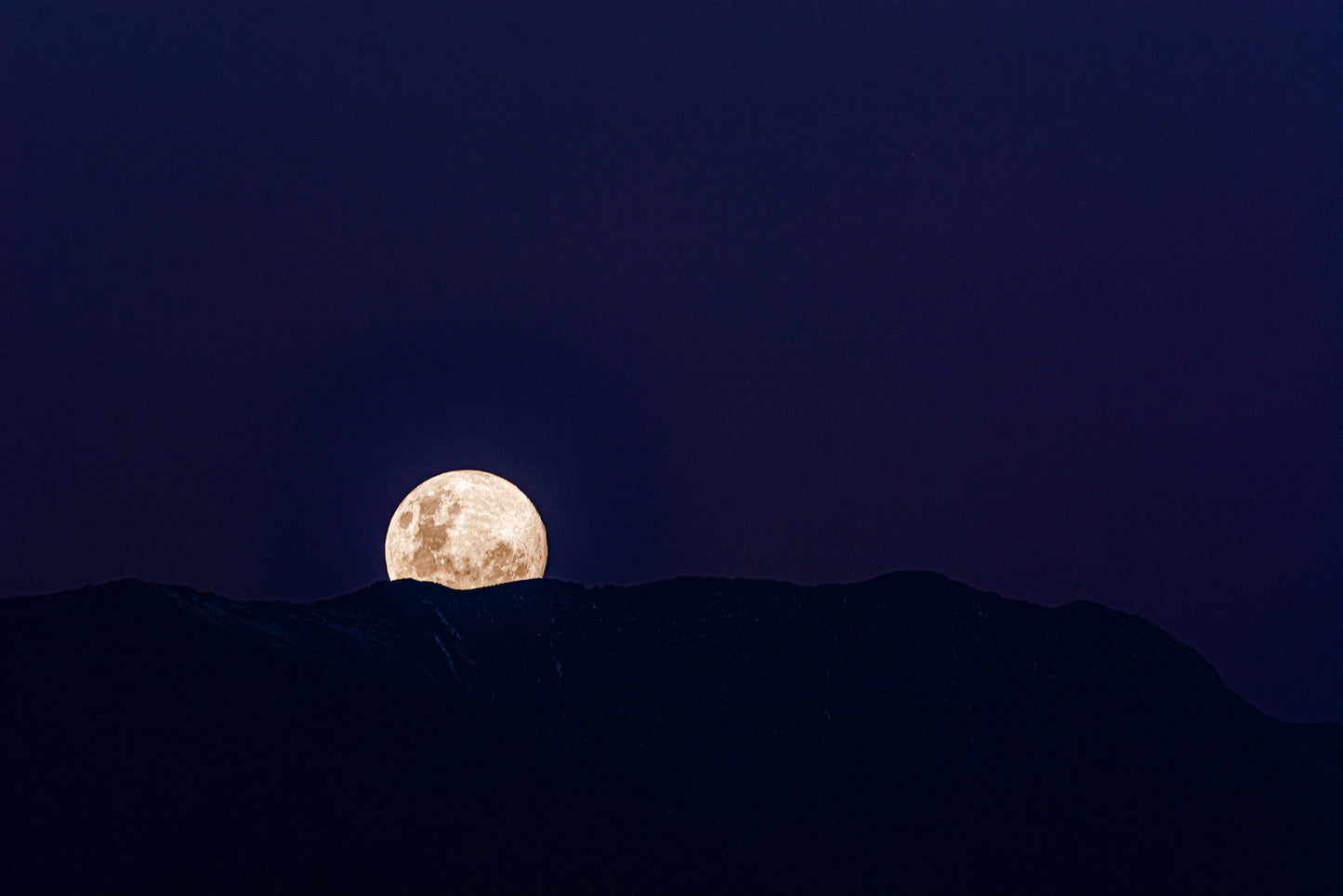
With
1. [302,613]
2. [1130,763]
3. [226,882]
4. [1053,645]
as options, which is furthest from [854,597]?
[226,882]

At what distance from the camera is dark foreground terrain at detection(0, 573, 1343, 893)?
126 feet

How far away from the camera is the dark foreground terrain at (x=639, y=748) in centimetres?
3841

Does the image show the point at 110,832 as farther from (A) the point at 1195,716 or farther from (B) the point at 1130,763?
(A) the point at 1195,716

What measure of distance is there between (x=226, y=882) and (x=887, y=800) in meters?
26.8

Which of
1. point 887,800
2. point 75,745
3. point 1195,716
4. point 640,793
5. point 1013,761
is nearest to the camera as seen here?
point 75,745

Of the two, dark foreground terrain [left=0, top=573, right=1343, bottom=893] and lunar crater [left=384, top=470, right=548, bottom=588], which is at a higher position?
lunar crater [left=384, top=470, right=548, bottom=588]

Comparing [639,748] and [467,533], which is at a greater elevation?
[467,533]

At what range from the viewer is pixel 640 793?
4644 cm

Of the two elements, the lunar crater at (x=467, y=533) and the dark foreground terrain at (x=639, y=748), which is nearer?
the dark foreground terrain at (x=639, y=748)

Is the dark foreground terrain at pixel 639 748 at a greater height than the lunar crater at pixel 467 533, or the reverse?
the lunar crater at pixel 467 533

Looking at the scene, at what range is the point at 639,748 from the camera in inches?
2010

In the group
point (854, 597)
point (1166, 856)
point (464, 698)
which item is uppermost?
point (854, 597)

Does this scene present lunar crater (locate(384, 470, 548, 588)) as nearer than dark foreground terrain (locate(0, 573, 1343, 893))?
No

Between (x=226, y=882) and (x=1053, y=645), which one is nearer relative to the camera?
(x=226, y=882)
